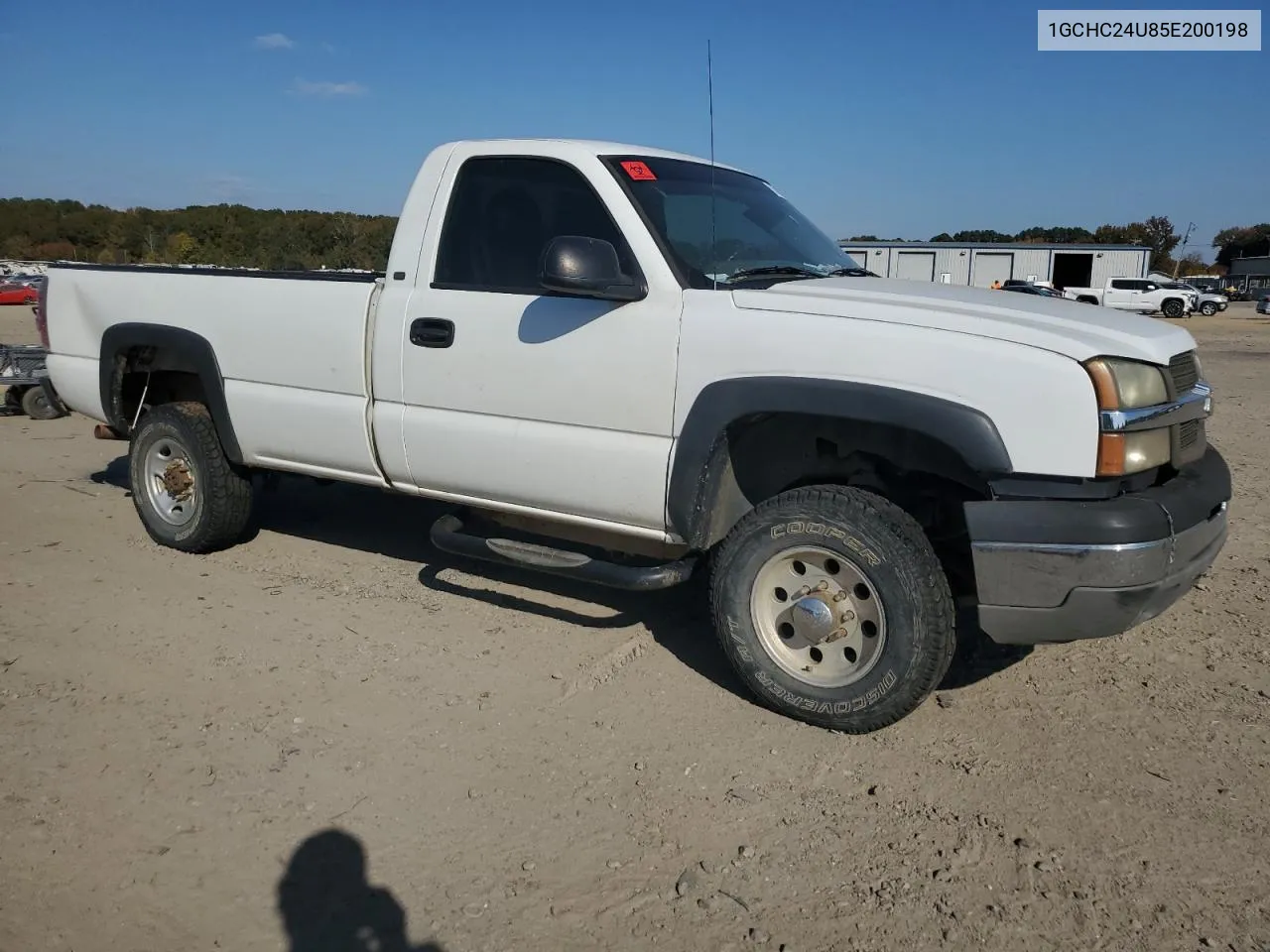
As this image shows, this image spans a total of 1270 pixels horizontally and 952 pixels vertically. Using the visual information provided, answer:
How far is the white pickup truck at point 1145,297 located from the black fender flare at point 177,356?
42326 millimetres

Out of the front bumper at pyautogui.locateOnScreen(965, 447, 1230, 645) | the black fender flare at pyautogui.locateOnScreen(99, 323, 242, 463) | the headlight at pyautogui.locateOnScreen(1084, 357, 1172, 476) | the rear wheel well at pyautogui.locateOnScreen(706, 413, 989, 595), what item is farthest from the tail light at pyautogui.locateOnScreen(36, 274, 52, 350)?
the headlight at pyautogui.locateOnScreen(1084, 357, 1172, 476)

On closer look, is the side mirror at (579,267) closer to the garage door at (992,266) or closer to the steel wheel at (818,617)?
the steel wheel at (818,617)

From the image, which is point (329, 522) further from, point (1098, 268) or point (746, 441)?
point (1098, 268)

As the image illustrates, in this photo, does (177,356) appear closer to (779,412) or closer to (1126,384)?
(779,412)

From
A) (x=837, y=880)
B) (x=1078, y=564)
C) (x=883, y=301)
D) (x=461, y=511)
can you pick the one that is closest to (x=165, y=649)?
(x=461, y=511)

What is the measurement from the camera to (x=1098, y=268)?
55.1m

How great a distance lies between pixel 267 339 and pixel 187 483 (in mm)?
1218

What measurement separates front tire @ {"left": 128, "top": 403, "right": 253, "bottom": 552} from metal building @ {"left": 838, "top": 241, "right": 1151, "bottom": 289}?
170ft

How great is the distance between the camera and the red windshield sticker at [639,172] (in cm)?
417

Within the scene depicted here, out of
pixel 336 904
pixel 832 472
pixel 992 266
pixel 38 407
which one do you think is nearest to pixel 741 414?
pixel 832 472

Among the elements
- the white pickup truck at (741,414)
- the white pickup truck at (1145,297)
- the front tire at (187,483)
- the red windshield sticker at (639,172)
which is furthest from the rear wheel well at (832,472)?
the white pickup truck at (1145,297)

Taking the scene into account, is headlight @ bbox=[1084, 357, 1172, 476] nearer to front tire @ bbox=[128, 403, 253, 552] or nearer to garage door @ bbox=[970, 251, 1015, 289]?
front tire @ bbox=[128, 403, 253, 552]

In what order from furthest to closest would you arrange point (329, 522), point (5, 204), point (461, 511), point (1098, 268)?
point (5, 204) < point (1098, 268) < point (329, 522) < point (461, 511)

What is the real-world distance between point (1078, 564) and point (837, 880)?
1.21 m
